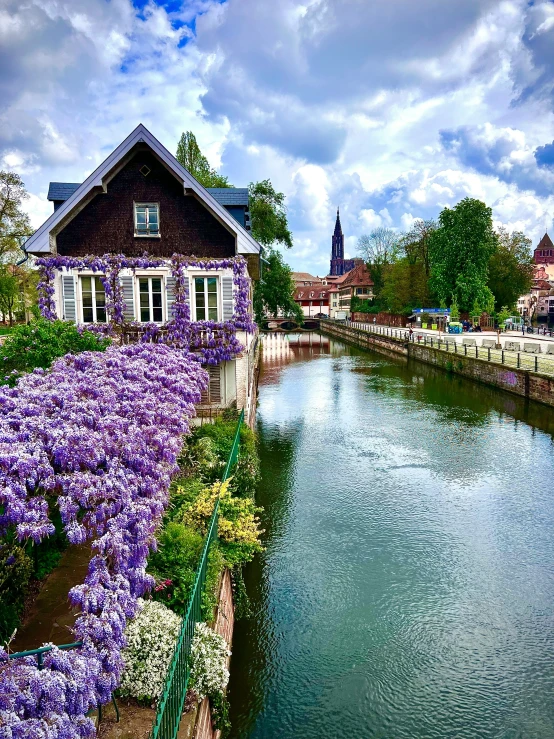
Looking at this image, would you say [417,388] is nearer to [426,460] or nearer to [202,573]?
[426,460]

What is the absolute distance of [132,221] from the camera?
2109 centimetres

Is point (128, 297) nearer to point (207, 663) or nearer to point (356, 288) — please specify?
point (207, 663)

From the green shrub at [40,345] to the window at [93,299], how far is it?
3.88m

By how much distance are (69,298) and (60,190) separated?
4.74 metres

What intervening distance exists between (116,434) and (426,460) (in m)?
16.2

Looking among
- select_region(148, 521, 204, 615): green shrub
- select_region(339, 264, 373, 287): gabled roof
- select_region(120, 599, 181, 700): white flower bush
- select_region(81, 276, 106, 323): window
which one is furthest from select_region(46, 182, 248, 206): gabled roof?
select_region(339, 264, 373, 287): gabled roof

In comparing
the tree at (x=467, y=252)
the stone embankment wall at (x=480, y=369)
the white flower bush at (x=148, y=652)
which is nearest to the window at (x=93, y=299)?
the white flower bush at (x=148, y=652)

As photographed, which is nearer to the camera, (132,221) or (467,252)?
(132,221)

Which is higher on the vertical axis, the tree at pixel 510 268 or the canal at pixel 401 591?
the tree at pixel 510 268

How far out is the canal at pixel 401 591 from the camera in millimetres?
9242

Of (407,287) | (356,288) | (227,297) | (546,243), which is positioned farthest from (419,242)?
(546,243)

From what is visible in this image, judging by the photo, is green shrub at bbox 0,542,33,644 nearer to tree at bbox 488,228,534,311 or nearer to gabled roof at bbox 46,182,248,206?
gabled roof at bbox 46,182,248,206

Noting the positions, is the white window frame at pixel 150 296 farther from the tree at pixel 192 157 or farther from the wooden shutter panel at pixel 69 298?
the tree at pixel 192 157

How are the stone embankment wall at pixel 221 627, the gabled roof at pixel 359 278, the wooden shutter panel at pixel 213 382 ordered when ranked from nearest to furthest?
the stone embankment wall at pixel 221 627
the wooden shutter panel at pixel 213 382
the gabled roof at pixel 359 278
